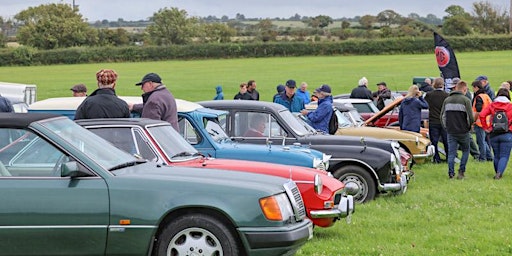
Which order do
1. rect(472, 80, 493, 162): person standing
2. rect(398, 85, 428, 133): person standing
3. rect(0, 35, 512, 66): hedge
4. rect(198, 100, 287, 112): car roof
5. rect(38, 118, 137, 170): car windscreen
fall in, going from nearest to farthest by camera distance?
rect(38, 118, 137, 170): car windscreen → rect(198, 100, 287, 112): car roof → rect(472, 80, 493, 162): person standing → rect(398, 85, 428, 133): person standing → rect(0, 35, 512, 66): hedge

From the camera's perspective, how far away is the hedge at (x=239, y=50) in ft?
271

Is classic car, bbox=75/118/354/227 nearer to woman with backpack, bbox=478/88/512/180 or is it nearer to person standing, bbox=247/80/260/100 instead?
woman with backpack, bbox=478/88/512/180

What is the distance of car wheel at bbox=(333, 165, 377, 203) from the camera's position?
41.9 feet

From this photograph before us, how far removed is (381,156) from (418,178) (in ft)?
11.4

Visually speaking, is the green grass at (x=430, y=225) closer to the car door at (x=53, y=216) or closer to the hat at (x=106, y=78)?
the car door at (x=53, y=216)

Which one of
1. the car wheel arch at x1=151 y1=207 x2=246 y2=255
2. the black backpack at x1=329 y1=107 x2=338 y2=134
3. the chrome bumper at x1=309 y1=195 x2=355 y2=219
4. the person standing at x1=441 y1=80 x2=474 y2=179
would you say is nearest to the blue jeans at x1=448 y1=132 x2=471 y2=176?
the person standing at x1=441 y1=80 x2=474 y2=179

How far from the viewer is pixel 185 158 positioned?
925cm

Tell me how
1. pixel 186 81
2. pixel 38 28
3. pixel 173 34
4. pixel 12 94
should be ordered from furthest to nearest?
pixel 173 34 < pixel 38 28 < pixel 186 81 < pixel 12 94

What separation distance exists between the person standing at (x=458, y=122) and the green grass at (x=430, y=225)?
39.2 inches

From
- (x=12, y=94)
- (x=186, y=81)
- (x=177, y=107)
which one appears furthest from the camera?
(x=186, y=81)

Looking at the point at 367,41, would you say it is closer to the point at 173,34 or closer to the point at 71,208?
the point at 173,34

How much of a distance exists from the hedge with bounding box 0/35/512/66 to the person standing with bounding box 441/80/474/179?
2591 inches

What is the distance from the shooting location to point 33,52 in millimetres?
83688

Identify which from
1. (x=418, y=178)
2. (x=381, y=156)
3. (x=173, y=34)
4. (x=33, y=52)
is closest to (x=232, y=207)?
(x=381, y=156)
